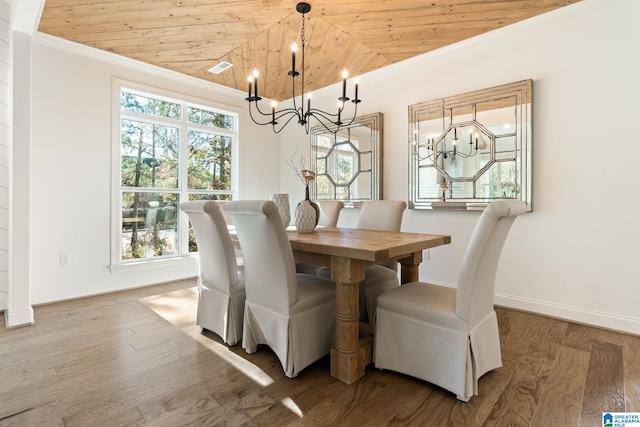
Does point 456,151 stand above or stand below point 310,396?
above

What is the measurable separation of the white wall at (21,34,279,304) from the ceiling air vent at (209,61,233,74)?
714mm

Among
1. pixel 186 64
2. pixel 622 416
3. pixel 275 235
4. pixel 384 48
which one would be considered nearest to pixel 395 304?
pixel 275 235

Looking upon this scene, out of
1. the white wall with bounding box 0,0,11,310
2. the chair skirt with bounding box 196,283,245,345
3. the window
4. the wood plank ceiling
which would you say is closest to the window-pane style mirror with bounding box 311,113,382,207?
the wood plank ceiling

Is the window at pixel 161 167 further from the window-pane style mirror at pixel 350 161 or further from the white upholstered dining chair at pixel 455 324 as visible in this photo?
the white upholstered dining chair at pixel 455 324

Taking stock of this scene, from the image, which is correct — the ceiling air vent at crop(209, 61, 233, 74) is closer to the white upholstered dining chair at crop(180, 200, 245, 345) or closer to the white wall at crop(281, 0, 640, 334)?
the white upholstered dining chair at crop(180, 200, 245, 345)

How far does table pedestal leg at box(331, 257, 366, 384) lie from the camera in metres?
1.81

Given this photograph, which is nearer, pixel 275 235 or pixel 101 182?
pixel 275 235

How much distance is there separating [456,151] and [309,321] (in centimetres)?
249

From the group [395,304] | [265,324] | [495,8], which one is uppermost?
[495,8]

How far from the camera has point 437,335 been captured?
1.70 metres

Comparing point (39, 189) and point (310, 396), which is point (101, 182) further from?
point (310, 396)

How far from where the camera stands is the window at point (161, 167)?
3.84 metres

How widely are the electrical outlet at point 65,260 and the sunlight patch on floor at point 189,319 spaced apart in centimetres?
86
